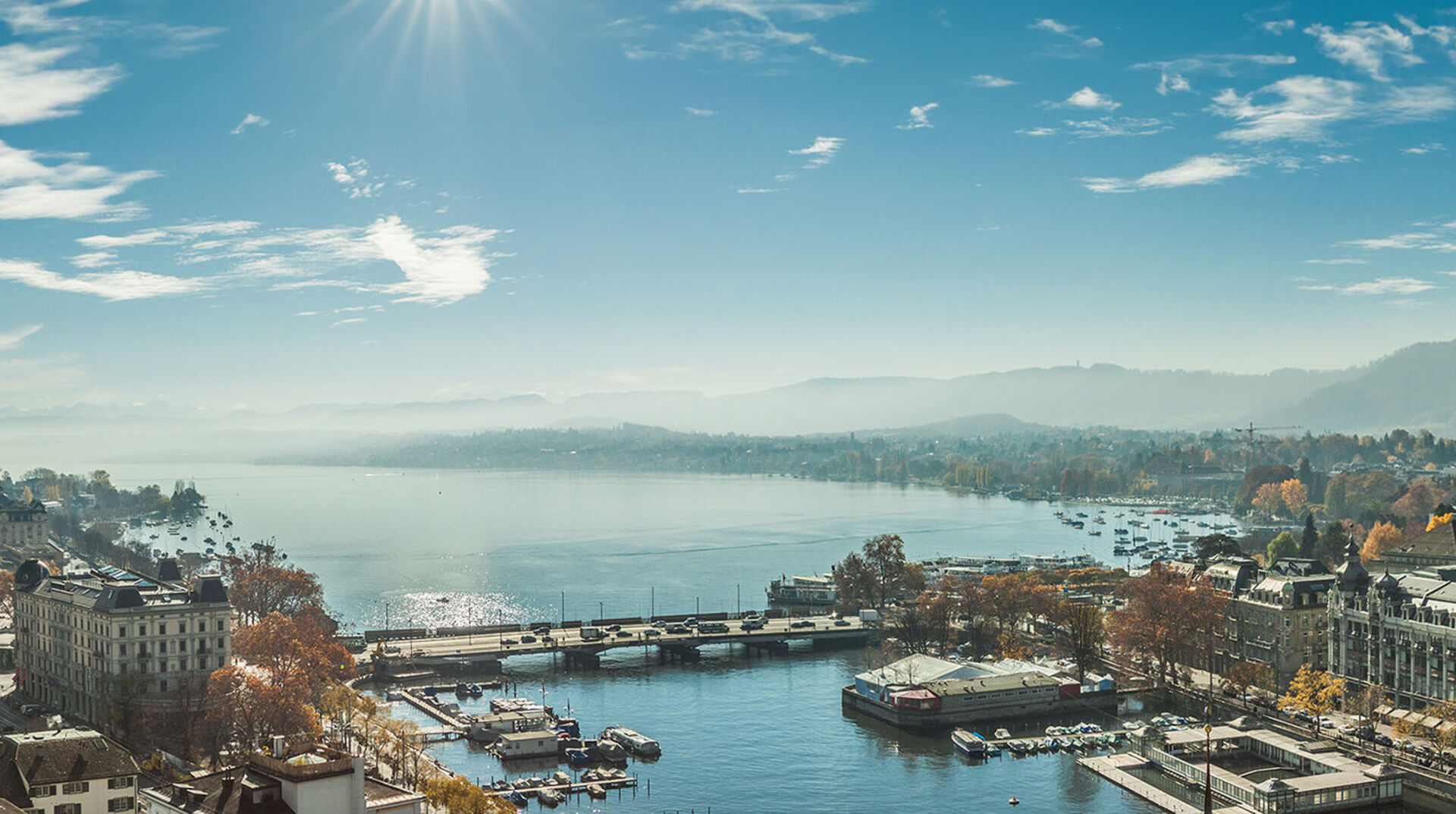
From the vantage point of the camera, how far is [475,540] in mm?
138125

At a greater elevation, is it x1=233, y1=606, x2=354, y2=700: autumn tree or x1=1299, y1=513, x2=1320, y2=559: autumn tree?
x1=1299, y1=513, x2=1320, y2=559: autumn tree

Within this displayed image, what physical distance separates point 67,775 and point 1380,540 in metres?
90.2

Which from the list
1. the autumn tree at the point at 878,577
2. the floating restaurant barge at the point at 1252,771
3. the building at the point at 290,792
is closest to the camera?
the building at the point at 290,792

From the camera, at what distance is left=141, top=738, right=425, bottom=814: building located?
25141 millimetres

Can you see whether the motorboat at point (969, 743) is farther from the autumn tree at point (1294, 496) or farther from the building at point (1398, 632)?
the autumn tree at point (1294, 496)

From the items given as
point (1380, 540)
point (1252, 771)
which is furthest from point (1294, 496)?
point (1252, 771)

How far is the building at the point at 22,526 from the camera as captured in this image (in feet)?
357

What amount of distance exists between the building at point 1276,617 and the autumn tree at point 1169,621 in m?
1.07

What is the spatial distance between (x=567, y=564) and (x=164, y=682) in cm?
6568

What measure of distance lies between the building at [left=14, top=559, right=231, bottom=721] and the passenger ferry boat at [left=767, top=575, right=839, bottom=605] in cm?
4678

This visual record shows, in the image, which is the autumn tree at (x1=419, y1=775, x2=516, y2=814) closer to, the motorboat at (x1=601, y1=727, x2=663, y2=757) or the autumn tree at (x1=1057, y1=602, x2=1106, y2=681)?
the motorboat at (x1=601, y1=727, x2=663, y2=757)

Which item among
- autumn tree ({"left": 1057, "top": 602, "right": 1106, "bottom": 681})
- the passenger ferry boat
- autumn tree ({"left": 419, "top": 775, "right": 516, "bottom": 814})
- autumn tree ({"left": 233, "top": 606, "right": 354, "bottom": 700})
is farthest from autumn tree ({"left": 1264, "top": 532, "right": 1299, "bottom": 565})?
autumn tree ({"left": 419, "top": 775, "right": 516, "bottom": 814})

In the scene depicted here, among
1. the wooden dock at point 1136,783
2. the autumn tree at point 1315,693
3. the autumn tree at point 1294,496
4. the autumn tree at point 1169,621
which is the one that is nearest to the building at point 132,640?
the wooden dock at point 1136,783

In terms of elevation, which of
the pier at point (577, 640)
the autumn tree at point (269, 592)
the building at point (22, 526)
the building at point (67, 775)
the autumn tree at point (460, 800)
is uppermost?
the building at point (22, 526)
